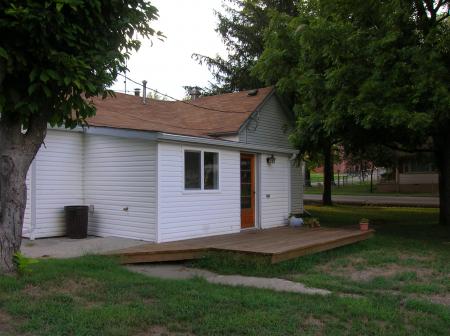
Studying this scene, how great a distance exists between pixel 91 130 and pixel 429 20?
30.9 feet

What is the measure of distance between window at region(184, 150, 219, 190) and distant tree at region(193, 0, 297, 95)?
12.8m

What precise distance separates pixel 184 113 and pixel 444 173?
8656mm

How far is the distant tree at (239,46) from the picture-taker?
23.8 metres

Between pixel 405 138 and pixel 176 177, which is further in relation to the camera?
pixel 405 138

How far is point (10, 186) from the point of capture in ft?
Result: 20.0

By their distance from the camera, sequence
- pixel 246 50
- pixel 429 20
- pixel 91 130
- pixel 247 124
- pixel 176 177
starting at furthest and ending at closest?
pixel 246 50, pixel 247 124, pixel 429 20, pixel 91 130, pixel 176 177

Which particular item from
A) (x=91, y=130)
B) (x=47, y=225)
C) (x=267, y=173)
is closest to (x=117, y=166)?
(x=91, y=130)

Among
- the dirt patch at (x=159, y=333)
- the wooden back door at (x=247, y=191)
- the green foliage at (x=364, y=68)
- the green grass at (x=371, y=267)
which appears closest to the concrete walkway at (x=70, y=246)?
the green grass at (x=371, y=267)

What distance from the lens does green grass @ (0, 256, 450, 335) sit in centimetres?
477

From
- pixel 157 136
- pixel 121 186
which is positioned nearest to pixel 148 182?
pixel 121 186

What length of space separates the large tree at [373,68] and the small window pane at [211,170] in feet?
10.7

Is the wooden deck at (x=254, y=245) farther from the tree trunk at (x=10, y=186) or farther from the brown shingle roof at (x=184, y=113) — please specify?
the brown shingle roof at (x=184, y=113)

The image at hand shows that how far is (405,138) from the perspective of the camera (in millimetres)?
14789

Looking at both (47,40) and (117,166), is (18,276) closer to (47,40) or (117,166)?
(47,40)
